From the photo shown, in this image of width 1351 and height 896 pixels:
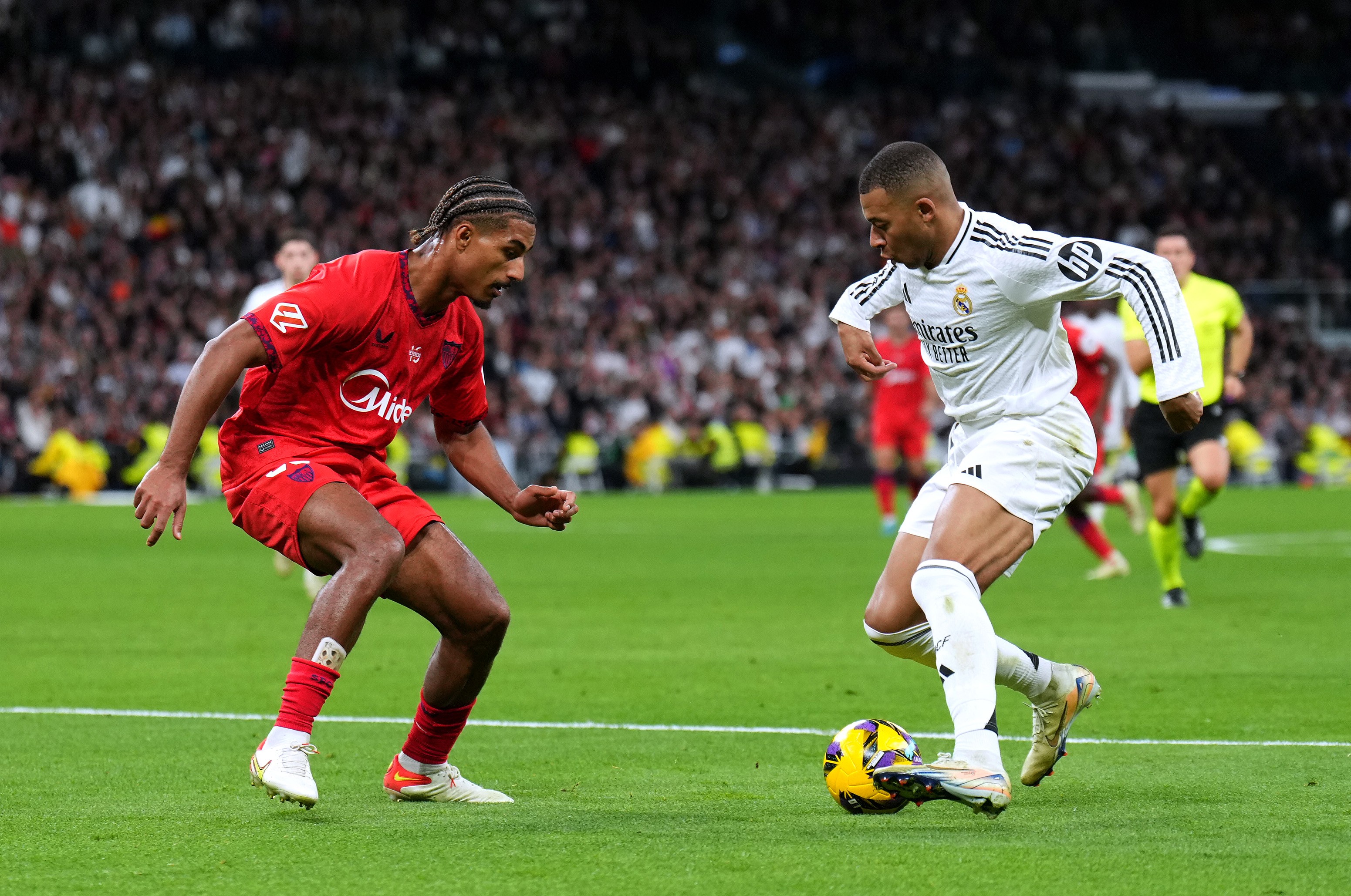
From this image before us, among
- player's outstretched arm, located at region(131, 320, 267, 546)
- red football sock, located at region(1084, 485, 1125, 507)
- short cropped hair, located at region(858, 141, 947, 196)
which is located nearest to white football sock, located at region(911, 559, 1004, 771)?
short cropped hair, located at region(858, 141, 947, 196)

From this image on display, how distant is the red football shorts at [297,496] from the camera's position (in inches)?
220

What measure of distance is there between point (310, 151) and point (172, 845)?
3016 centimetres

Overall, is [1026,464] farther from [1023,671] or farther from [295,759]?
[295,759]

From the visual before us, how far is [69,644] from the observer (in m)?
10.7

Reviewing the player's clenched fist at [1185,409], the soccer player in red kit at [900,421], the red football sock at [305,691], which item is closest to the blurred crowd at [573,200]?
the soccer player in red kit at [900,421]

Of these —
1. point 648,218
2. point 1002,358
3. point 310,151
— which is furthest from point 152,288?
point 1002,358

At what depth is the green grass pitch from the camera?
4.68 meters

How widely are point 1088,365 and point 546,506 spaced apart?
383 inches

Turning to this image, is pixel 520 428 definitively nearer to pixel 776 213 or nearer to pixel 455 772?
pixel 776 213

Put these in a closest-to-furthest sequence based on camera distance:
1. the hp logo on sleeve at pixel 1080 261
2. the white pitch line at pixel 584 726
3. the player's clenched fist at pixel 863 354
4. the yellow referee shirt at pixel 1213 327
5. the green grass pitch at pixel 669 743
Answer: the green grass pitch at pixel 669 743 → the hp logo on sleeve at pixel 1080 261 → the player's clenched fist at pixel 863 354 → the white pitch line at pixel 584 726 → the yellow referee shirt at pixel 1213 327

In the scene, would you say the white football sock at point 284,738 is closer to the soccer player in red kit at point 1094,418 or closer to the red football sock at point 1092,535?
the soccer player in red kit at point 1094,418

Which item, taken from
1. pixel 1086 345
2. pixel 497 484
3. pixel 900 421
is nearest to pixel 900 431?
pixel 900 421

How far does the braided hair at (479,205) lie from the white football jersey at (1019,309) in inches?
50.8

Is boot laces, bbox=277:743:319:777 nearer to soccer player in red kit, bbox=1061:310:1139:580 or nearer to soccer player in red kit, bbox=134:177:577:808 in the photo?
soccer player in red kit, bbox=134:177:577:808
